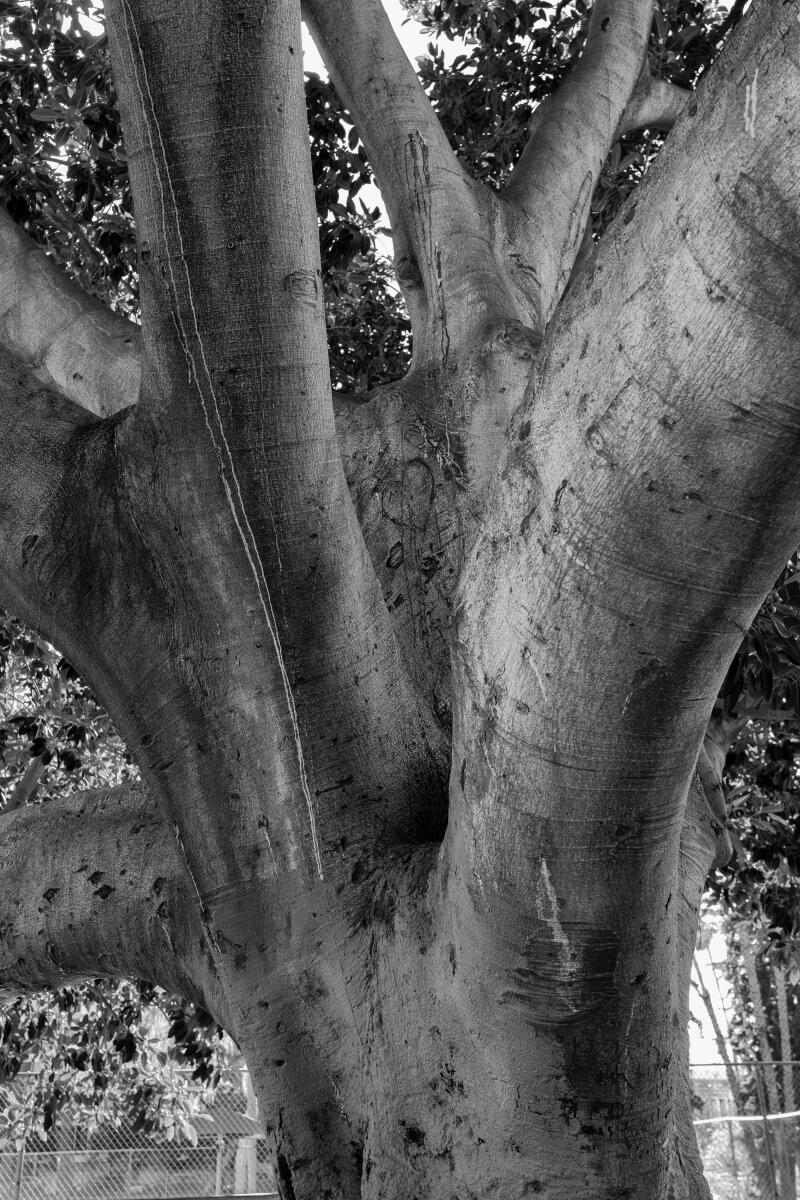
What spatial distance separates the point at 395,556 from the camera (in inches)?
88.1

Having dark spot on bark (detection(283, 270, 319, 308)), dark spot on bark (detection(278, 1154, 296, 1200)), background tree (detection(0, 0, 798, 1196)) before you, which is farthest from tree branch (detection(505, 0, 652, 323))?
dark spot on bark (detection(278, 1154, 296, 1200))

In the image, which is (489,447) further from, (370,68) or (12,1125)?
(12,1125)

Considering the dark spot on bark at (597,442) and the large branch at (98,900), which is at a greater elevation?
the dark spot on bark at (597,442)

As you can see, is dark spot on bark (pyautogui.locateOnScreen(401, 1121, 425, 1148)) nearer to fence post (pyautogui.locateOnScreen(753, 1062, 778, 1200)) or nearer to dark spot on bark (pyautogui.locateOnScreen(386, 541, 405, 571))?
dark spot on bark (pyautogui.locateOnScreen(386, 541, 405, 571))

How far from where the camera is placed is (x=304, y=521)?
1.70 m

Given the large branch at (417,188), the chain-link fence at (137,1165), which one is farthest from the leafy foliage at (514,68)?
the chain-link fence at (137,1165)

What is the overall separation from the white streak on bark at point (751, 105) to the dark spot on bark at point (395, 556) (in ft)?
4.48

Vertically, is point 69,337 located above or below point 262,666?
above

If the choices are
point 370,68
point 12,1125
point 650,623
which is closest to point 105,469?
point 650,623

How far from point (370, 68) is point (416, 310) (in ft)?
2.98

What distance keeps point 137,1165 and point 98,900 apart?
11179 millimetres

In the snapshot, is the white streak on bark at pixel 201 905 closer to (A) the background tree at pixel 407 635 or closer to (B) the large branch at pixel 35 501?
(A) the background tree at pixel 407 635

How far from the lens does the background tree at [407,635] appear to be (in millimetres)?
1062

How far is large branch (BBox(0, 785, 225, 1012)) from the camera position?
2.04 m
